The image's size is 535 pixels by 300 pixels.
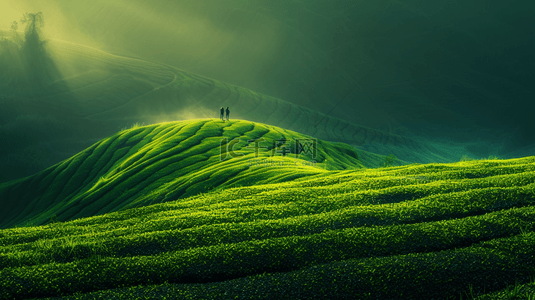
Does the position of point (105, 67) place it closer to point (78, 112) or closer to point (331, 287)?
point (78, 112)

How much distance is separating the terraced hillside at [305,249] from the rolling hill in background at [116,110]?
9722cm

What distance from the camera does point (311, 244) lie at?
571 inches

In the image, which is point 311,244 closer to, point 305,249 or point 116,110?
point 305,249

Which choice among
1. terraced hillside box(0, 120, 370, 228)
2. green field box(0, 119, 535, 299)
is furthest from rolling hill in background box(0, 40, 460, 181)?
green field box(0, 119, 535, 299)

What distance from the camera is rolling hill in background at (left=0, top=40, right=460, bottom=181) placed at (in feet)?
332

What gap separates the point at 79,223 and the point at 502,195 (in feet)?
86.6

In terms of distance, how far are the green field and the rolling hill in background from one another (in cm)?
9694

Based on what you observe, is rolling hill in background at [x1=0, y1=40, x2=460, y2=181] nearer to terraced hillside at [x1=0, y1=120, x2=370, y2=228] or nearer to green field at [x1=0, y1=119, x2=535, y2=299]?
terraced hillside at [x1=0, y1=120, x2=370, y2=228]

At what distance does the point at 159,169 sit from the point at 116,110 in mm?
93143

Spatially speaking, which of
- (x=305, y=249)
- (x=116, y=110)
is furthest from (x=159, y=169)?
(x=116, y=110)

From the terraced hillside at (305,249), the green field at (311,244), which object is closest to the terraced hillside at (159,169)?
the green field at (311,244)

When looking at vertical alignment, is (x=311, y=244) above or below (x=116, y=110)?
below

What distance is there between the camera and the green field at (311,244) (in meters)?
11.9

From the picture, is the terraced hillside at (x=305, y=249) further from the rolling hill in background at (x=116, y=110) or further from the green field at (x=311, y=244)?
the rolling hill in background at (x=116, y=110)
